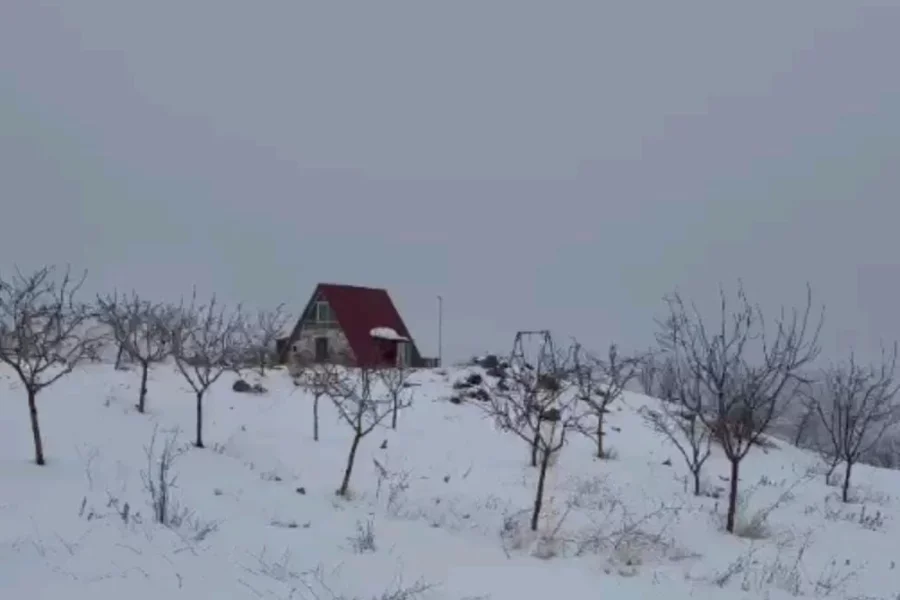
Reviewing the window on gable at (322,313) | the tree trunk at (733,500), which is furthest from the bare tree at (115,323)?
the tree trunk at (733,500)

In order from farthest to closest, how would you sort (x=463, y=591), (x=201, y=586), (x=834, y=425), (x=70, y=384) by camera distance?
1. (x=70, y=384)
2. (x=834, y=425)
3. (x=463, y=591)
4. (x=201, y=586)

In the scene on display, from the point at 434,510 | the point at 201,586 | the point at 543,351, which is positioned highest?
the point at 543,351

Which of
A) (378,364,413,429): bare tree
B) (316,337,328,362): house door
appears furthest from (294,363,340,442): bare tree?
(316,337,328,362): house door

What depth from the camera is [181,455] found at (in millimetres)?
12383

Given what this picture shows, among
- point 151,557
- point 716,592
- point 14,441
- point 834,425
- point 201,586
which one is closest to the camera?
point 201,586

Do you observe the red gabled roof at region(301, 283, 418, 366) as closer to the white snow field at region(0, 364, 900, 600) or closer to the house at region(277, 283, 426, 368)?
the house at region(277, 283, 426, 368)

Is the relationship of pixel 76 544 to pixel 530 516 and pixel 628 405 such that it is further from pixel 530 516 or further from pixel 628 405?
pixel 628 405

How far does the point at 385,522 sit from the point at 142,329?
1832cm

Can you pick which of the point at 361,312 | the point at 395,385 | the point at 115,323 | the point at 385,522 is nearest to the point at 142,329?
the point at 115,323

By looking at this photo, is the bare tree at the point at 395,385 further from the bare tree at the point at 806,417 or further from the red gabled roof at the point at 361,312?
the red gabled roof at the point at 361,312

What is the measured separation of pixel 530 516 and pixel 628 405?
54.5 feet

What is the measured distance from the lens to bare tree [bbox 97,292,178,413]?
18.4 meters

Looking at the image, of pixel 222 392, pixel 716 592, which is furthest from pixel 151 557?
pixel 222 392

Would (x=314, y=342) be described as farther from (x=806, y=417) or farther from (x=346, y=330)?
(x=806, y=417)
